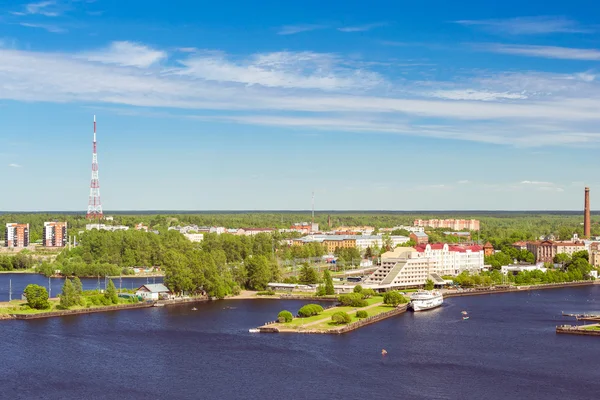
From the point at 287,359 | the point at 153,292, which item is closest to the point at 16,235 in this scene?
the point at 153,292

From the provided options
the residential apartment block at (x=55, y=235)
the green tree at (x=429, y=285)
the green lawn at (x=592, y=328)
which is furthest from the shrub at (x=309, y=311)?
the residential apartment block at (x=55, y=235)

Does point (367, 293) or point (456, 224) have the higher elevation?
point (456, 224)

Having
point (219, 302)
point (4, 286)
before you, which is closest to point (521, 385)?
point (219, 302)

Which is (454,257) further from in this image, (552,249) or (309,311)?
(309,311)

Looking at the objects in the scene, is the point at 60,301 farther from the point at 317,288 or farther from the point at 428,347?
the point at 428,347

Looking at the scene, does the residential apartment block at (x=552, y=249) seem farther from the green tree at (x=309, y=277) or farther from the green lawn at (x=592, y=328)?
the green lawn at (x=592, y=328)

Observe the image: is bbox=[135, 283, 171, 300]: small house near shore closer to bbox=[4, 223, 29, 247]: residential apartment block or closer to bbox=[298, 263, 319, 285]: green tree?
bbox=[298, 263, 319, 285]: green tree

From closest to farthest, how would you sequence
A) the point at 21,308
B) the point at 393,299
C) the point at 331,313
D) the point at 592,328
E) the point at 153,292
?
the point at 592,328, the point at 331,313, the point at 21,308, the point at 393,299, the point at 153,292
